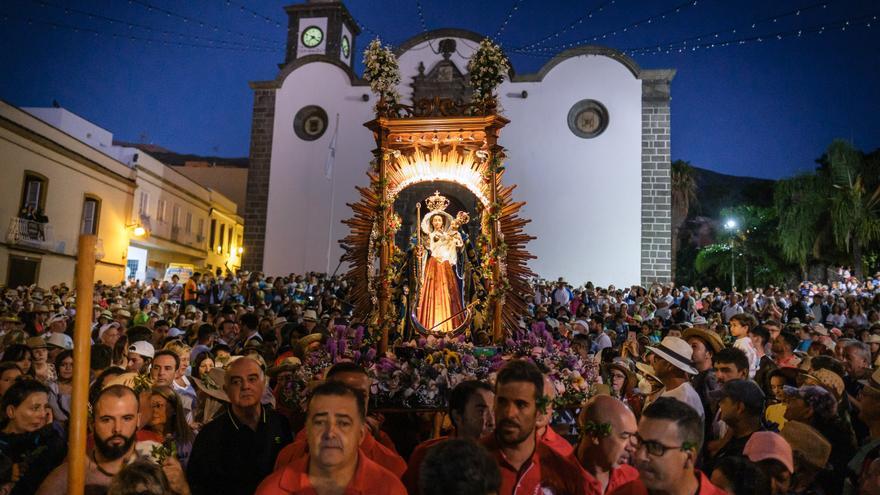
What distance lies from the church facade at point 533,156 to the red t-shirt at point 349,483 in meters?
19.7

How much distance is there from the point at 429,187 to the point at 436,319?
48.5ft

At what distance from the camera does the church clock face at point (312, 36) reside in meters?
31.0

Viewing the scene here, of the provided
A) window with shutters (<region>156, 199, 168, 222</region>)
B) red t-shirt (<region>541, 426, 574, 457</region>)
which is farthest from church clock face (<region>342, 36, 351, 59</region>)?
red t-shirt (<region>541, 426, 574, 457</region>)

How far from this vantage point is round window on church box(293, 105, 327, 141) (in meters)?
24.9

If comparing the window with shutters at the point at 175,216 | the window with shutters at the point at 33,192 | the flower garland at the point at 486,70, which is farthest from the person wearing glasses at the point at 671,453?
the window with shutters at the point at 175,216

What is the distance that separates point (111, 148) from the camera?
29.7 metres

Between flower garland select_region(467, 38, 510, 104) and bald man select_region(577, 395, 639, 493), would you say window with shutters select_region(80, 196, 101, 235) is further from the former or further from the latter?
bald man select_region(577, 395, 639, 493)

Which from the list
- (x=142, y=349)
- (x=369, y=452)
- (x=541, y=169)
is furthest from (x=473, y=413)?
(x=541, y=169)

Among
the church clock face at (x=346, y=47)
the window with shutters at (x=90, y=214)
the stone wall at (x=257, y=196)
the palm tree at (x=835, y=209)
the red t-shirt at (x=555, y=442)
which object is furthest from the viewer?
the church clock face at (x=346, y=47)

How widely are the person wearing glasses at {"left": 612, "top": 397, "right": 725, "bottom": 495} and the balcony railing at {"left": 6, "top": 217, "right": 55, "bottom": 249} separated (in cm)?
2409

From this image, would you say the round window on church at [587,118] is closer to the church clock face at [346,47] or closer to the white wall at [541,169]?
the white wall at [541,169]

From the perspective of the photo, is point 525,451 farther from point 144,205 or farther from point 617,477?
point 144,205

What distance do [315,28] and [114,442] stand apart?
30365mm

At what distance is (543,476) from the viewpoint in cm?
315
